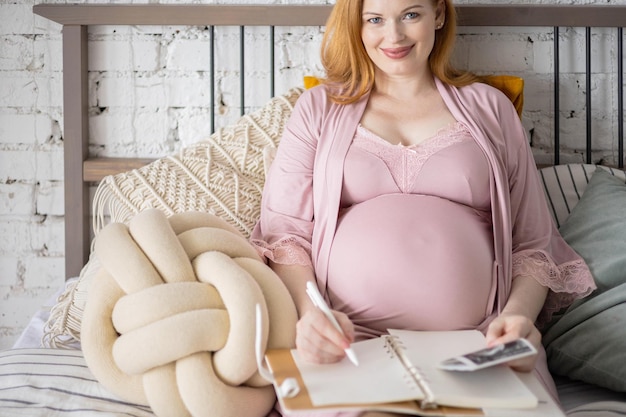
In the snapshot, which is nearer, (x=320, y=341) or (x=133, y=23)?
(x=320, y=341)

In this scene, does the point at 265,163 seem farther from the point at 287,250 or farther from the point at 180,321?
the point at 180,321

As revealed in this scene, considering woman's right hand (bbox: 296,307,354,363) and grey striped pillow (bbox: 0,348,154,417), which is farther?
grey striped pillow (bbox: 0,348,154,417)

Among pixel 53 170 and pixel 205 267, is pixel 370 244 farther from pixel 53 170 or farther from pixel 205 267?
pixel 53 170

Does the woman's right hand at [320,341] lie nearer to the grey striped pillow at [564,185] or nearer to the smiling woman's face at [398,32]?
the smiling woman's face at [398,32]

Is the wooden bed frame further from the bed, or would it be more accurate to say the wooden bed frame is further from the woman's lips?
the woman's lips

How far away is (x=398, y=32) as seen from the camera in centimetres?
137

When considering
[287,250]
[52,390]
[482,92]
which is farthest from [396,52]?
[52,390]

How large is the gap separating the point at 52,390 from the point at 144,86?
0.93 meters

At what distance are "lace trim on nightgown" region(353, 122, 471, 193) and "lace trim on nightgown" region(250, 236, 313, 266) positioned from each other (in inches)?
8.5

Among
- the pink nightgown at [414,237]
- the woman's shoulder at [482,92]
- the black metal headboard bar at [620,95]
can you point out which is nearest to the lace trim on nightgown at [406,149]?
the pink nightgown at [414,237]

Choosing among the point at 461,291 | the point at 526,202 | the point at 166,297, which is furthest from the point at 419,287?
the point at 166,297

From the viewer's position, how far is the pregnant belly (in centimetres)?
120

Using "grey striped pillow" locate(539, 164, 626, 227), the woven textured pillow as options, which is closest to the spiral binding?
the woven textured pillow

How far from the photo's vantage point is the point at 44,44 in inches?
72.2
